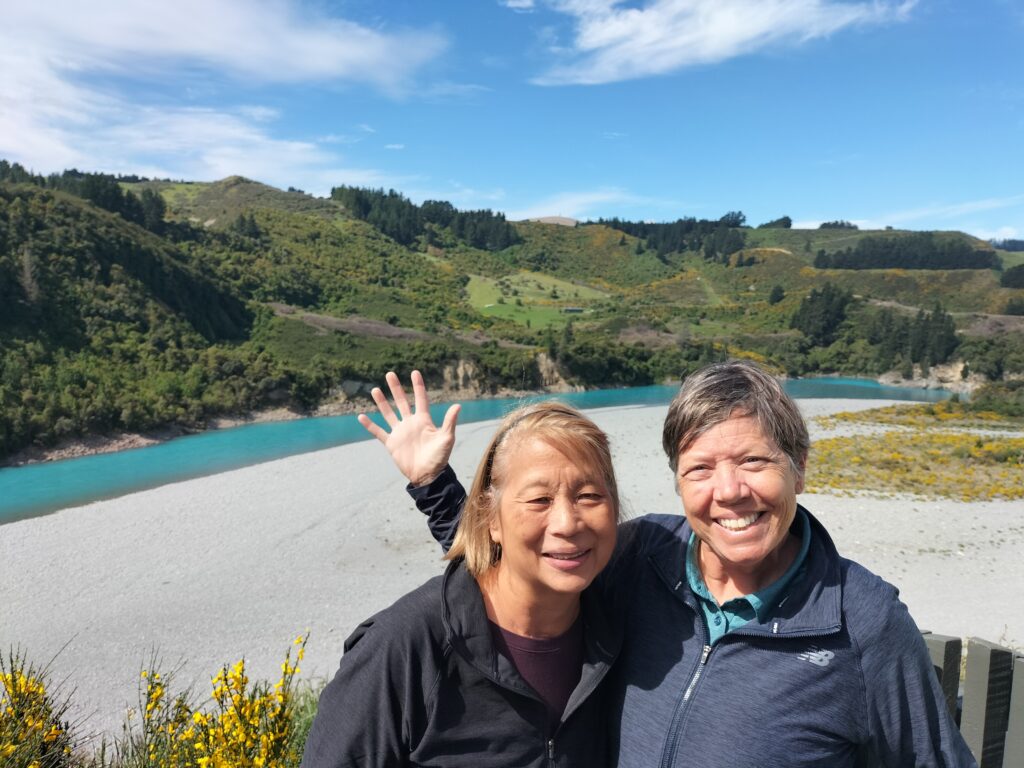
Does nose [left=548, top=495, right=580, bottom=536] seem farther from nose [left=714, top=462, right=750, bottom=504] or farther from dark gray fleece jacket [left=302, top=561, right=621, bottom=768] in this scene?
nose [left=714, top=462, right=750, bottom=504]

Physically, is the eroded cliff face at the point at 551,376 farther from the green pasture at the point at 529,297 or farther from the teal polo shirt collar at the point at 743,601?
the teal polo shirt collar at the point at 743,601

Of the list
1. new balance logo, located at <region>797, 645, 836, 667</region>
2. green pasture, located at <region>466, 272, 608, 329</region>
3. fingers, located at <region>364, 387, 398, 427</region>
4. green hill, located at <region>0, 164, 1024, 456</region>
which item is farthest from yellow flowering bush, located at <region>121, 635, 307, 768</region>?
green pasture, located at <region>466, 272, 608, 329</region>

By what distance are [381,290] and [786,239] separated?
3919 inches

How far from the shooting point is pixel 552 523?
65.9 inches

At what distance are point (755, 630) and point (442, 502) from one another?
118 centimetres

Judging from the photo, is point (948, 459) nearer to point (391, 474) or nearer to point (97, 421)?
point (391, 474)

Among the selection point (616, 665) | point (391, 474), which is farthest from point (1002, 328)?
point (616, 665)

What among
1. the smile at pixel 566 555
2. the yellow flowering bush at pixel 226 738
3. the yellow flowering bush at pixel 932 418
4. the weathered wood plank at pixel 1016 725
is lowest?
the yellow flowering bush at pixel 932 418

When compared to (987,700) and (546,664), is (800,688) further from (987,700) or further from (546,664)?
A: (987,700)

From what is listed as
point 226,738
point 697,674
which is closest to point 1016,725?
point 697,674

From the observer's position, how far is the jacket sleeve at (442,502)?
244 cm

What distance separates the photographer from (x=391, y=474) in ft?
69.2

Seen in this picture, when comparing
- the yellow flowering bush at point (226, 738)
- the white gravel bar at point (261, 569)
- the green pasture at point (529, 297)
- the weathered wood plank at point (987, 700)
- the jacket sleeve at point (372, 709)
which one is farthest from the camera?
the green pasture at point (529, 297)

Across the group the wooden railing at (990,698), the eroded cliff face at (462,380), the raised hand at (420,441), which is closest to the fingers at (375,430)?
the raised hand at (420,441)
